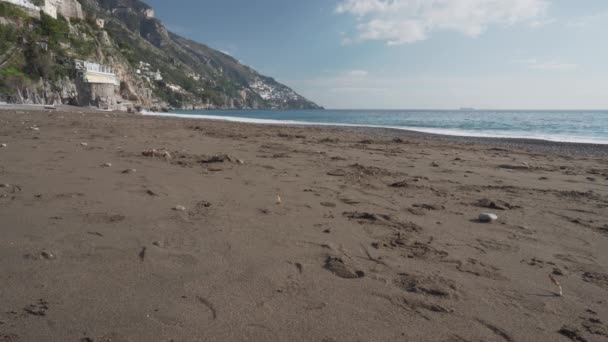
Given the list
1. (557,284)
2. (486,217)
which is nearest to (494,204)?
(486,217)

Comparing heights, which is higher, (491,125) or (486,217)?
(491,125)

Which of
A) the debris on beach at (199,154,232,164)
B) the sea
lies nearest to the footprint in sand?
the debris on beach at (199,154,232,164)

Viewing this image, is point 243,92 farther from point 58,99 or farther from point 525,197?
Result: point 525,197

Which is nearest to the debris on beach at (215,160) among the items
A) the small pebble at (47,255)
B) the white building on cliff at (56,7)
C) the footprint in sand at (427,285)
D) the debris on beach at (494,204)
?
the small pebble at (47,255)

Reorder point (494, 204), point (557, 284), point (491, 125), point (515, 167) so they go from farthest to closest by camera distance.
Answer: point (491, 125) < point (515, 167) < point (494, 204) < point (557, 284)

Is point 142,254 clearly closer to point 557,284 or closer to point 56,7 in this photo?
point 557,284

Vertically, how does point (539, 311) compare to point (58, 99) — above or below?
below

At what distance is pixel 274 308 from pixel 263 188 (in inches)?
110

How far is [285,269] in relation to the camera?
2238 millimetres

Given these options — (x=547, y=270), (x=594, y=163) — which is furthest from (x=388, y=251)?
(x=594, y=163)

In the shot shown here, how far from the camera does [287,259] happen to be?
2395 mm

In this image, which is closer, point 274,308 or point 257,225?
point 274,308

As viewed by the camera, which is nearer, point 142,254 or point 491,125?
point 142,254

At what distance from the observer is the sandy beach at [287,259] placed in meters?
1.64
